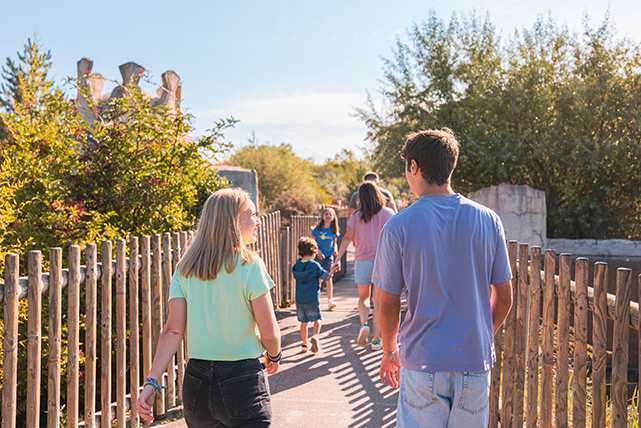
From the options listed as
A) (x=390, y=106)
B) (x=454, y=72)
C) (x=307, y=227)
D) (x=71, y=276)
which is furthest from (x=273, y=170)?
(x=71, y=276)

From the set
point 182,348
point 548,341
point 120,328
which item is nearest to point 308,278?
point 182,348

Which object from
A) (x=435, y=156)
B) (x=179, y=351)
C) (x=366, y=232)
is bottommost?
(x=179, y=351)

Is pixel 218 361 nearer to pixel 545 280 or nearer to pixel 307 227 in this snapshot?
pixel 545 280

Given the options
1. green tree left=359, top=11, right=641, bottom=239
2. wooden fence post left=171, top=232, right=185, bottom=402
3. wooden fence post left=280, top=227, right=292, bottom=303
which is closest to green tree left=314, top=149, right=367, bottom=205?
green tree left=359, top=11, right=641, bottom=239

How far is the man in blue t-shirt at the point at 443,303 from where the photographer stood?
2.20m

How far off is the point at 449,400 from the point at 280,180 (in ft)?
59.8

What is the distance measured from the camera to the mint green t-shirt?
7.94 feet

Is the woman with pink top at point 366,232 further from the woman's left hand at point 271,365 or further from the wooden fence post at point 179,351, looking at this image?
the woman's left hand at point 271,365

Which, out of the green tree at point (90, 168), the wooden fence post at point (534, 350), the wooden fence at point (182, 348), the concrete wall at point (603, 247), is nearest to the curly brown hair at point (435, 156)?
the wooden fence at point (182, 348)

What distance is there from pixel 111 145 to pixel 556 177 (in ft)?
37.2

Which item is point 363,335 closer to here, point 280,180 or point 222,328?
point 222,328

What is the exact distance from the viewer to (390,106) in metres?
16.2

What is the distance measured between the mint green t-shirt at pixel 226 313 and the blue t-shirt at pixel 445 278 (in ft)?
2.18

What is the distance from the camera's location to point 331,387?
5.00 metres
